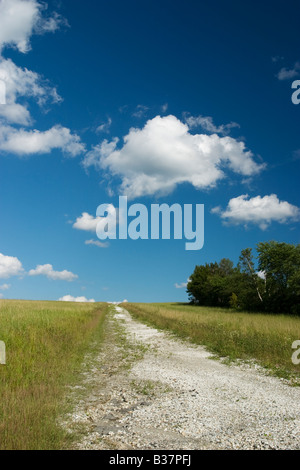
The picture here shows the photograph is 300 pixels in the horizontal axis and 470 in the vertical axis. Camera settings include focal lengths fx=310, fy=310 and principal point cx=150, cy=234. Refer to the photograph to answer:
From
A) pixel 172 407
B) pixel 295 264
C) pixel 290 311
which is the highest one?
pixel 295 264

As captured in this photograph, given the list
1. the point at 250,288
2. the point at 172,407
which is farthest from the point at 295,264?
the point at 172,407

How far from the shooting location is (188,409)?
678cm

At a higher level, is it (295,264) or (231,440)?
(295,264)

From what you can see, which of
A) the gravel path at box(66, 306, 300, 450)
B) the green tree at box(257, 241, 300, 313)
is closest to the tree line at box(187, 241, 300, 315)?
the green tree at box(257, 241, 300, 313)

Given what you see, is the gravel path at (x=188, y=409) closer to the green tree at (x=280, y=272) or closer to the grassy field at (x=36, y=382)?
the grassy field at (x=36, y=382)

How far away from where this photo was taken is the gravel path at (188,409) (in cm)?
531

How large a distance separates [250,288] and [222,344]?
4984 cm

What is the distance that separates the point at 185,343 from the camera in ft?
56.4

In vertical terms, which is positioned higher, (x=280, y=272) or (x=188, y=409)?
(x=280, y=272)

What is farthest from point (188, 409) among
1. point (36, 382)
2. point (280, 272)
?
point (280, 272)

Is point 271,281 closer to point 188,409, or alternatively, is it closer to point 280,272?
point 280,272

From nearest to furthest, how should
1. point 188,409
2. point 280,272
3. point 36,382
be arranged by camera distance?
point 188,409 < point 36,382 < point 280,272

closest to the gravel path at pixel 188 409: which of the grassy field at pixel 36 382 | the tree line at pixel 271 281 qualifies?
the grassy field at pixel 36 382
